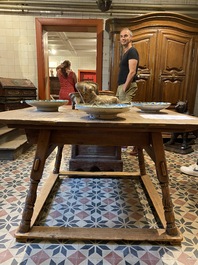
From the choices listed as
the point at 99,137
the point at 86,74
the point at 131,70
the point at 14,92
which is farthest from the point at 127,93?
the point at 86,74

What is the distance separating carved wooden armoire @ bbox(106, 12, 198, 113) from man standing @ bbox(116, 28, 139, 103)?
0.73m

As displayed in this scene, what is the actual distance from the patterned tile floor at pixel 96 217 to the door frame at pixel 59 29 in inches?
75.6

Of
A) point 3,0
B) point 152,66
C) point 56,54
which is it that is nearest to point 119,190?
point 152,66

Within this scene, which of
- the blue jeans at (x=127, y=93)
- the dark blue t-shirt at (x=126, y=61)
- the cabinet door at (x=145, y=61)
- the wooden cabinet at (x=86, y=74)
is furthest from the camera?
the wooden cabinet at (x=86, y=74)

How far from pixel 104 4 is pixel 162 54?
3.94ft

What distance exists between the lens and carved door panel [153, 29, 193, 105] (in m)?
2.96

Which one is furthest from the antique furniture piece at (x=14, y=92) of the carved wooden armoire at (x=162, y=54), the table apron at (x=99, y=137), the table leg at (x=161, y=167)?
the table leg at (x=161, y=167)

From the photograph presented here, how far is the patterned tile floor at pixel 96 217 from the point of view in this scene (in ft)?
3.10

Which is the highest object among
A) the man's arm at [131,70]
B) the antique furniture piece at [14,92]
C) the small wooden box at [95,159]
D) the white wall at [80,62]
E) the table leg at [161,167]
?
the white wall at [80,62]

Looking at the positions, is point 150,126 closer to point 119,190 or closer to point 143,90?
point 119,190

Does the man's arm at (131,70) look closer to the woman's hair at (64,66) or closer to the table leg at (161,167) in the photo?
the table leg at (161,167)

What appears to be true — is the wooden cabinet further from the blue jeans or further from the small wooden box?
the small wooden box

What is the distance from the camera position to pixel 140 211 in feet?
4.38

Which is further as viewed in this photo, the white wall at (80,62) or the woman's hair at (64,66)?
the white wall at (80,62)
